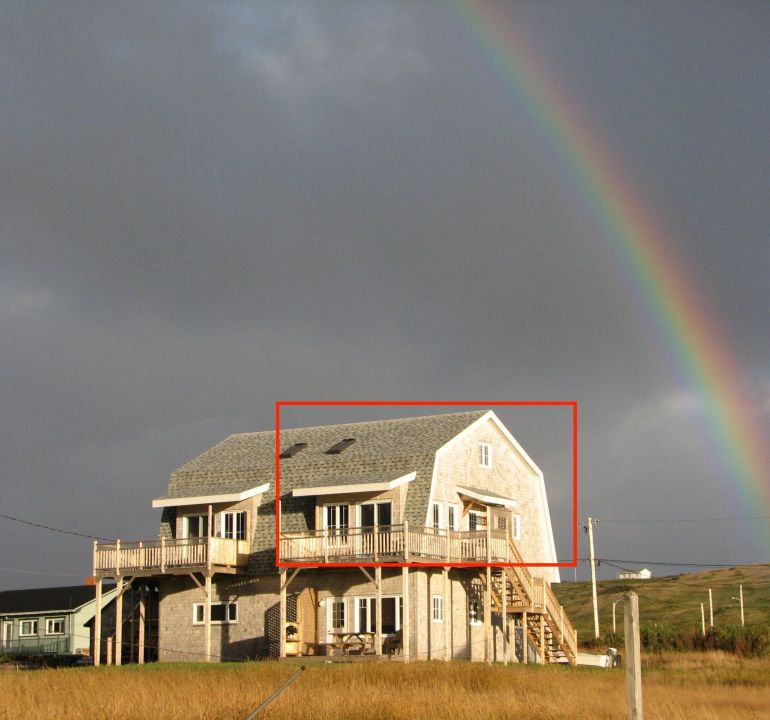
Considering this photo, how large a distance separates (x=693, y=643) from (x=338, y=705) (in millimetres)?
31143

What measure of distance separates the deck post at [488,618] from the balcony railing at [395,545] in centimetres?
85

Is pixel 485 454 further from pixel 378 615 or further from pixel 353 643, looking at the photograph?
pixel 353 643

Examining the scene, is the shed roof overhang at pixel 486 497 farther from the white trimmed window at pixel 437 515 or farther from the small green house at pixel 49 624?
the small green house at pixel 49 624

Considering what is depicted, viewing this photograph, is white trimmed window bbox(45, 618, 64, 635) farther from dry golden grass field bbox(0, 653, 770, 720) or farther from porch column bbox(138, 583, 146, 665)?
dry golden grass field bbox(0, 653, 770, 720)

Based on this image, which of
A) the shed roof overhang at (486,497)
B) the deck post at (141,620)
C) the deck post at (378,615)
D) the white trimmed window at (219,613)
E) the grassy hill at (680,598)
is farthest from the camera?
the grassy hill at (680,598)

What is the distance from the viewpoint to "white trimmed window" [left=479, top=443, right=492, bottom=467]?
46.9 m

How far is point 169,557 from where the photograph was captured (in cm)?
4347

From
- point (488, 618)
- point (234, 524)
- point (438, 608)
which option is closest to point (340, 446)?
point (234, 524)

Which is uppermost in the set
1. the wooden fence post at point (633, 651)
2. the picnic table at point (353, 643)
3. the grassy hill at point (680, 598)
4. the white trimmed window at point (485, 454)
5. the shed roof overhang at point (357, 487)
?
the white trimmed window at point (485, 454)

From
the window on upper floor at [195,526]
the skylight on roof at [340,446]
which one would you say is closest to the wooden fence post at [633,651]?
the skylight on roof at [340,446]

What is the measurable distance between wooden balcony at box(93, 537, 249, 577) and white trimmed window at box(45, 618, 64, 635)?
21119mm

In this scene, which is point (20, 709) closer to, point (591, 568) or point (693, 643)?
point (693, 643)

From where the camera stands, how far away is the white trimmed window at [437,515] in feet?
139

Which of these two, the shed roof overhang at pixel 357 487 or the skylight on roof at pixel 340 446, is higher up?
the skylight on roof at pixel 340 446
